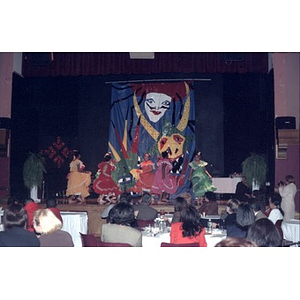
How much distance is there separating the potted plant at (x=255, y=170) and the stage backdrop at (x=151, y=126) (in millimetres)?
1515

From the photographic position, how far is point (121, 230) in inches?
156

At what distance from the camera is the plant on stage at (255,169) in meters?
10.3

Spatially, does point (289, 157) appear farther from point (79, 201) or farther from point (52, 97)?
point (52, 97)

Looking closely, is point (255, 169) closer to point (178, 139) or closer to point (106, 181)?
point (178, 139)

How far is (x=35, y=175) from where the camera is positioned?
1035 centimetres

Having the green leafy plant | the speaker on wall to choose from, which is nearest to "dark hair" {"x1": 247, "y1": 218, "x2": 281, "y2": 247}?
the speaker on wall

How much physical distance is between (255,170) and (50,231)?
746cm

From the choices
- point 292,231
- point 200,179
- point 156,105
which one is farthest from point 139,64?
point 292,231

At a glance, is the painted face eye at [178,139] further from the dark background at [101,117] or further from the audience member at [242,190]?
the audience member at [242,190]

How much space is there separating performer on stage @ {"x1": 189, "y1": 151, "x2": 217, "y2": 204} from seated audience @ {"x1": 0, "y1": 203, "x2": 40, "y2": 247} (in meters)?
7.18

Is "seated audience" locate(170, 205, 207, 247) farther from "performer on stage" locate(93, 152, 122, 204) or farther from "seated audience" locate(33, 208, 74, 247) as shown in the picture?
"performer on stage" locate(93, 152, 122, 204)

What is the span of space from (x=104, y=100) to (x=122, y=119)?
90 centimetres
